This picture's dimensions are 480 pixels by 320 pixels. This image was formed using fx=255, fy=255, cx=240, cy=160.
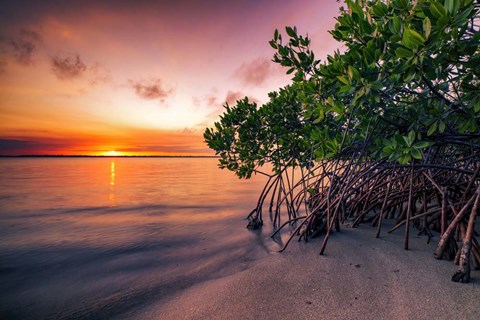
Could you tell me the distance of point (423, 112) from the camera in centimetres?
260

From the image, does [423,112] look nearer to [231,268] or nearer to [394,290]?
[394,290]

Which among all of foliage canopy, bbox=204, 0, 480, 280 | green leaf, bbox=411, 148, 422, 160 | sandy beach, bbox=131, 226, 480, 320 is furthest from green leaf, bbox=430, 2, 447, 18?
sandy beach, bbox=131, 226, 480, 320

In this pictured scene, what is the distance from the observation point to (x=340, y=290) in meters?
2.32

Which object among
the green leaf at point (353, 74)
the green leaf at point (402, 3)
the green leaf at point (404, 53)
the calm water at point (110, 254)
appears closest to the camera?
the green leaf at point (404, 53)

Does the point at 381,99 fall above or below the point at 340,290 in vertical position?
above

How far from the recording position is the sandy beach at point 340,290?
6.61ft

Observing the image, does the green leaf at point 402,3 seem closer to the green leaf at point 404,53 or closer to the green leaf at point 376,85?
the green leaf at point 404,53

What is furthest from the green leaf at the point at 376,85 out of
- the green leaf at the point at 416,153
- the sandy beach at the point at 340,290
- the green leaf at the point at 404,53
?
the sandy beach at the point at 340,290

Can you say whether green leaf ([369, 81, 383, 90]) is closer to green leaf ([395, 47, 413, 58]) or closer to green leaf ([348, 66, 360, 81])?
green leaf ([348, 66, 360, 81])

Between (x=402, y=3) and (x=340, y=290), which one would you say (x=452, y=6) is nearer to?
(x=402, y=3)

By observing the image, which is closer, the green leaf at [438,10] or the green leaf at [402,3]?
the green leaf at [438,10]

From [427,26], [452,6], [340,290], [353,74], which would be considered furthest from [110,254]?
[452,6]

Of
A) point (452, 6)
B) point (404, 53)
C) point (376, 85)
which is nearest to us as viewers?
point (452, 6)

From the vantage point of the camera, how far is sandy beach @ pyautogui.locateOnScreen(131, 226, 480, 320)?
6.61 feet
